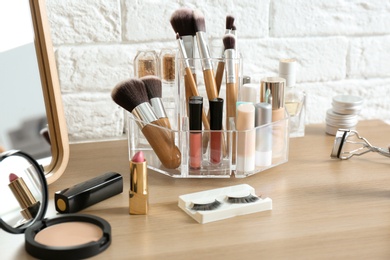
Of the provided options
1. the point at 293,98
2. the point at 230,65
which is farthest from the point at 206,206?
the point at 293,98

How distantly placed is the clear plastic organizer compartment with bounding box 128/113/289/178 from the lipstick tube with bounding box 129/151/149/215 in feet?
0.39

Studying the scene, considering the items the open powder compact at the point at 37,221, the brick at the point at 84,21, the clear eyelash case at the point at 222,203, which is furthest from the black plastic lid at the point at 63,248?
the brick at the point at 84,21

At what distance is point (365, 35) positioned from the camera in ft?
4.03

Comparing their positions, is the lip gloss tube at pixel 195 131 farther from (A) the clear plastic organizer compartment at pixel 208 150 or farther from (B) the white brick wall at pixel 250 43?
(B) the white brick wall at pixel 250 43

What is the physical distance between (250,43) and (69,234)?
1.90 ft

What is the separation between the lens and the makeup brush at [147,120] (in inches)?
33.9

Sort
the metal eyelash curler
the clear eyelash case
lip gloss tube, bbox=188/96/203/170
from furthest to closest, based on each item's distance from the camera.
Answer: the metal eyelash curler < lip gloss tube, bbox=188/96/203/170 < the clear eyelash case

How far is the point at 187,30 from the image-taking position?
3.08 ft

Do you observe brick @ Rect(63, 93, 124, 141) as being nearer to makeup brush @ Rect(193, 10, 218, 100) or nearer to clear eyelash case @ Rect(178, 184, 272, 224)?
makeup brush @ Rect(193, 10, 218, 100)

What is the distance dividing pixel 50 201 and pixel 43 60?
0.68 feet

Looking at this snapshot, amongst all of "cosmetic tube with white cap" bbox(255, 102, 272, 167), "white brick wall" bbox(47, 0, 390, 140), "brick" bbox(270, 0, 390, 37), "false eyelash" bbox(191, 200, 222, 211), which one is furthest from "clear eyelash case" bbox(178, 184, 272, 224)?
"brick" bbox(270, 0, 390, 37)

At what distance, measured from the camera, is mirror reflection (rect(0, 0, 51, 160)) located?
86 cm

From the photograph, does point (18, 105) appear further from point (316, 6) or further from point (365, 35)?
point (365, 35)

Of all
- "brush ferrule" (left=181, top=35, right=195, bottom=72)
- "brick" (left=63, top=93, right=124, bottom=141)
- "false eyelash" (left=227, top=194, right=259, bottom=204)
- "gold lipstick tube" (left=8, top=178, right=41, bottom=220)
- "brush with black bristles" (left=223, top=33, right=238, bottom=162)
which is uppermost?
"brush ferrule" (left=181, top=35, right=195, bottom=72)
